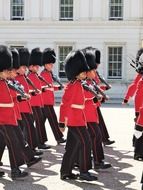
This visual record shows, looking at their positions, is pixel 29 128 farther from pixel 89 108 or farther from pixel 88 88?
pixel 88 88

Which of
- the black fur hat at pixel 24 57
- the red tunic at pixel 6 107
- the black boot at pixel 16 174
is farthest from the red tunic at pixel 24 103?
the black boot at pixel 16 174

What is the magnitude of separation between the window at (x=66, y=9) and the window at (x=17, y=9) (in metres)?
1.87

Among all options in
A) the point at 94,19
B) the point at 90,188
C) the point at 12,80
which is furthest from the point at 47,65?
the point at 94,19

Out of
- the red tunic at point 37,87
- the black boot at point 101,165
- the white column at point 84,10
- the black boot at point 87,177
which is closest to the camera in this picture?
the black boot at point 87,177

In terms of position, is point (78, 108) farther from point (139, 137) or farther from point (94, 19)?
point (94, 19)

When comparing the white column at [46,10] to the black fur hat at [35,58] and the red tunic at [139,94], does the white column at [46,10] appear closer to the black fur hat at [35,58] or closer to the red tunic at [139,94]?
the black fur hat at [35,58]

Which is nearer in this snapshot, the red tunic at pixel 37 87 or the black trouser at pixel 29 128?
the black trouser at pixel 29 128

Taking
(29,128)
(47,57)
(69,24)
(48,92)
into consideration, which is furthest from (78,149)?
(69,24)

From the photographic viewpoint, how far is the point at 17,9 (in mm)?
26109

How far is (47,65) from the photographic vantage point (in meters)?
9.95

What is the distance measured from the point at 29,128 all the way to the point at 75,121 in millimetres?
1686

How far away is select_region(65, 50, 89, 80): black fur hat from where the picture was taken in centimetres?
707

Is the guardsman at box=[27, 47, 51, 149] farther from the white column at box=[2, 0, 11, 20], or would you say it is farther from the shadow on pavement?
the white column at box=[2, 0, 11, 20]

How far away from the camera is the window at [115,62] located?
25.3 meters
